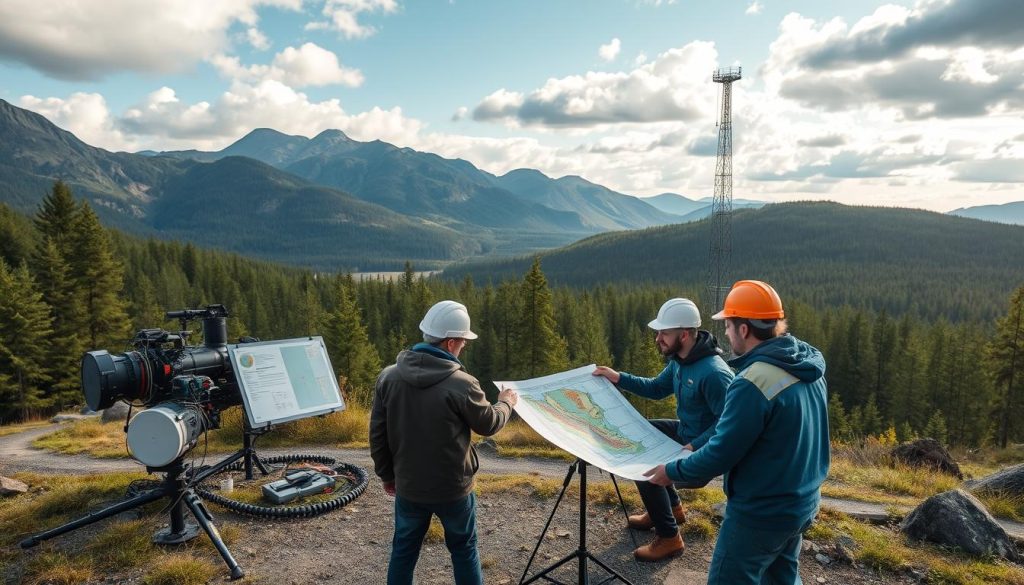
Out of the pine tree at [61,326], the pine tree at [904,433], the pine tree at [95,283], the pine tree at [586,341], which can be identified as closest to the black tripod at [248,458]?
the pine tree at [61,326]

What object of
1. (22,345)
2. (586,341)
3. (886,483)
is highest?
(886,483)

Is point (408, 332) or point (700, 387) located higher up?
point (700, 387)

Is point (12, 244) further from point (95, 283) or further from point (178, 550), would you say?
point (178, 550)

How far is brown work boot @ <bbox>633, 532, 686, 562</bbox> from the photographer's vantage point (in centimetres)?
603

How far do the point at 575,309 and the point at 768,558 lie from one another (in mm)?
56285

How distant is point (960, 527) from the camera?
20.9ft

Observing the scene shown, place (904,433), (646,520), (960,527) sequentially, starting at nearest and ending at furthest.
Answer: (960,527)
(646,520)
(904,433)

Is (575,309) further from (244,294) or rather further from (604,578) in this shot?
(604,578)

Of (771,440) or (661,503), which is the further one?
(661,503)

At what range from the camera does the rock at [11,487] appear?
311 inches

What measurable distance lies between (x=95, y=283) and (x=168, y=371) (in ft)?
111

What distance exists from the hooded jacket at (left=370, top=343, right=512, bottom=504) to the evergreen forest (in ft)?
34.7

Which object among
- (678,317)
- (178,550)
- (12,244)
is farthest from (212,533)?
(12,244)

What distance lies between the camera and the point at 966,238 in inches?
A: 6658
